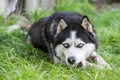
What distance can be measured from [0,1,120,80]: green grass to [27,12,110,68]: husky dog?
0.14 meters

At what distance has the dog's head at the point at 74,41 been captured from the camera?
4.79 m

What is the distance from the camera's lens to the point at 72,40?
4.87 m

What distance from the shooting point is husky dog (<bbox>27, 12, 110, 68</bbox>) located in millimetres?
4832

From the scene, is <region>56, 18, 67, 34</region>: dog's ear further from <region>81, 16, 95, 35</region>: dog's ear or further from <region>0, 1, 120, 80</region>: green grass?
<region>0, 1, 120, 80</region>: green grass

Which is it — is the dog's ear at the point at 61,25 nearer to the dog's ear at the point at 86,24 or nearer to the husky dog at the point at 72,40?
the husky dog at the point at 72,40

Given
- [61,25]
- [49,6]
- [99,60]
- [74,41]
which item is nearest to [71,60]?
[74,41]

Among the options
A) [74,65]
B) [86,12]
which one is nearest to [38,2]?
[86,12]

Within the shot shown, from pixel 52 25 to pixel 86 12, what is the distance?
14.1 feet

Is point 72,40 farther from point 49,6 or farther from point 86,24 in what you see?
point 49,6

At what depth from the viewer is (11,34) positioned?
6.01 m

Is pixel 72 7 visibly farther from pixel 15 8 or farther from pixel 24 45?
pixel 24 45

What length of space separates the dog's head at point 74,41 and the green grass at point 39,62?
0.52 ft

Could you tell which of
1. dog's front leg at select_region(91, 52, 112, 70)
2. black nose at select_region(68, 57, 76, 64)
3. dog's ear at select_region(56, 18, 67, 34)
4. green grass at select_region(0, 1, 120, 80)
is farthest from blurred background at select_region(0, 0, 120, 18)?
black nose at select_region(68, 57, 76, 64)

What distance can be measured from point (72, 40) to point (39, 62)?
22.9 inches
